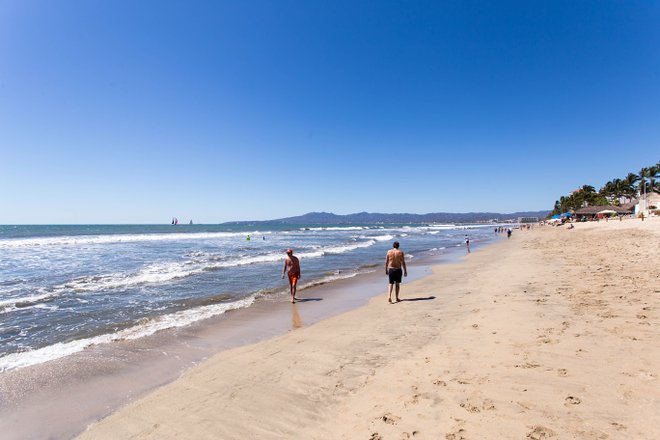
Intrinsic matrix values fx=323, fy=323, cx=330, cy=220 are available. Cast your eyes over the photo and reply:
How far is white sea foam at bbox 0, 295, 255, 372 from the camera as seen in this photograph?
6216 millimetres

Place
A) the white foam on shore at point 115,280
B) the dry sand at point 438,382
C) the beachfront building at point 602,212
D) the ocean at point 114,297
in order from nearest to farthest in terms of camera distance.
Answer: the dry sand at point 438,382 < the ocean at point 114,297 < the white foam on shore at point 115,280 < the beachfront building at point 602,212

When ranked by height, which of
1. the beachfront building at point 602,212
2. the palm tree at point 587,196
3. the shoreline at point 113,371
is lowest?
the shoreline at point 113,371

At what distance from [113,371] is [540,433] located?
6476 mm

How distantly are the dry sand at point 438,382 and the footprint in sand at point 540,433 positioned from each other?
0.03 ft

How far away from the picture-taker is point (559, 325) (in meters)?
6.29

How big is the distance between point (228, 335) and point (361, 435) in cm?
501

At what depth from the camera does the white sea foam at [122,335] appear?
20.4 feet

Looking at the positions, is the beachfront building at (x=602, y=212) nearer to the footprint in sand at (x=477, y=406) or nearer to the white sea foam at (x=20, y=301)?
the footprint in sand at (x=477, y=406)

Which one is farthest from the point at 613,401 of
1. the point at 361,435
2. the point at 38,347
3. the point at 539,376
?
the point at 38,347

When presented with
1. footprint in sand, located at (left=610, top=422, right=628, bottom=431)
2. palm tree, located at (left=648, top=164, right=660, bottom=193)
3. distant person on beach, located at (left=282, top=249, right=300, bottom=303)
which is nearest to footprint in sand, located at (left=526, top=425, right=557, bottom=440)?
footprint in sand, located at (left=610, top=422, right=628, bottom=431)

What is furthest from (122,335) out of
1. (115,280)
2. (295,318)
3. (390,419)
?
(115,280)

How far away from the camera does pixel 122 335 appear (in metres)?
7.58

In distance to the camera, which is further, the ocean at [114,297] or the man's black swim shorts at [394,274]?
the man's black swim shorts at [394,274]

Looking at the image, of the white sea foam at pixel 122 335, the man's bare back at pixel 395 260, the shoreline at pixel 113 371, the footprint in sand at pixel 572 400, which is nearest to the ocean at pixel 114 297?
the white sea foam at pixel 122 335
